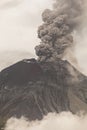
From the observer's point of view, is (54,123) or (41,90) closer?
(54,123)

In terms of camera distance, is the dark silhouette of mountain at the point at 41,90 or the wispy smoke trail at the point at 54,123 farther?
the dark silhouette of mountain at the point at 41,90

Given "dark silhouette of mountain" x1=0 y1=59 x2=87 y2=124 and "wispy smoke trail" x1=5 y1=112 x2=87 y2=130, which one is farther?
"dark silhouette of mountain" x1=0 y1=59 x2=87 y2=124

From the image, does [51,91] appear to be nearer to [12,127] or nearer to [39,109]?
[39,109]

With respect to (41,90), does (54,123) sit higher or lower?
lower

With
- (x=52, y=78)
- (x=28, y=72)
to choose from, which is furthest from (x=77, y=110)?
(x=28, y=72)

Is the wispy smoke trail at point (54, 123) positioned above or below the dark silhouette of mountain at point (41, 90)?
below
